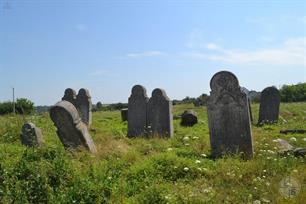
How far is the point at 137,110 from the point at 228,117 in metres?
7.18

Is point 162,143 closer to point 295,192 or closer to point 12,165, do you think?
point 12,165

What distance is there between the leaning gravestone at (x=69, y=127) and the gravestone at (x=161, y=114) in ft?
15.2

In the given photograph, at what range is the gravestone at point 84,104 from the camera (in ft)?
72.6

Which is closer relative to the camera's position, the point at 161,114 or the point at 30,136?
the point at 30,136

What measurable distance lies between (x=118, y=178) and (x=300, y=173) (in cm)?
323

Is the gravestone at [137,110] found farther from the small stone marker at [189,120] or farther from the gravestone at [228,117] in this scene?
the gravestone at [228,117]

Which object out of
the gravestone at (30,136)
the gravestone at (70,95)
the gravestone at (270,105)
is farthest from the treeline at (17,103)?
the gravestone at (30,136)

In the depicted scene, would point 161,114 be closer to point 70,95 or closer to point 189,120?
point 189,120

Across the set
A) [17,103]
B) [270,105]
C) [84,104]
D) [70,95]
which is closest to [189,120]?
[270,105]

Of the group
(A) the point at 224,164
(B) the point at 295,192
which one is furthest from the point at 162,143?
(B) the point at 295,192

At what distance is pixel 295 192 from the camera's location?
690 centimetres

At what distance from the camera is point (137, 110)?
17.9 meters

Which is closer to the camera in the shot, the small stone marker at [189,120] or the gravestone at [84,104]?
the small stone marker at [189,120]

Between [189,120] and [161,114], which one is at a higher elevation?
[161,114]
